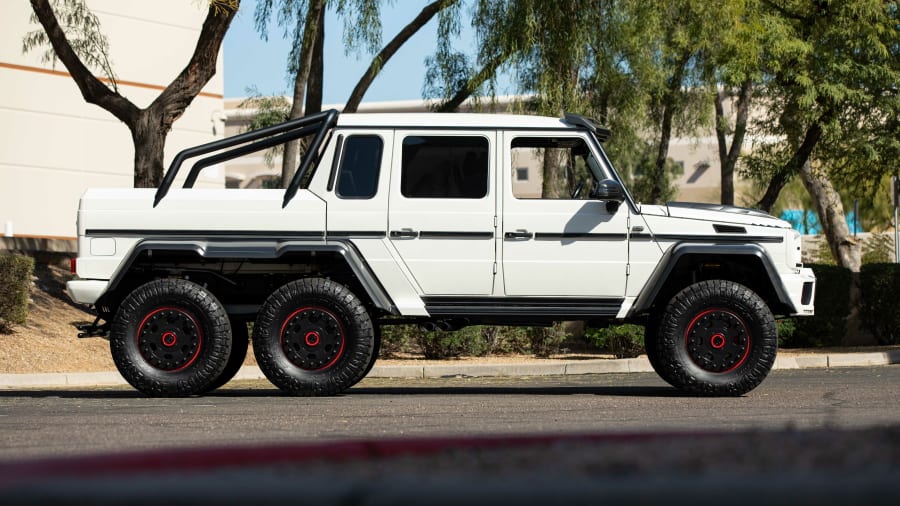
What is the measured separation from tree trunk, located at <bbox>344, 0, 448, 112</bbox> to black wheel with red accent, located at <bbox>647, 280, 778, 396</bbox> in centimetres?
1086

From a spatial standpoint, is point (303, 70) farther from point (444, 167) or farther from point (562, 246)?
point (562, 246)

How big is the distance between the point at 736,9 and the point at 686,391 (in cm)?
1001

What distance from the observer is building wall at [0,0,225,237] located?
26.0 m

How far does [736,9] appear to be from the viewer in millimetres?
18281

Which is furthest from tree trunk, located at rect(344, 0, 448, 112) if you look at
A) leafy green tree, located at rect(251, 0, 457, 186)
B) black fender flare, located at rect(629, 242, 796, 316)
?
black fender flare, located at rect(629, 242, 796, 316)

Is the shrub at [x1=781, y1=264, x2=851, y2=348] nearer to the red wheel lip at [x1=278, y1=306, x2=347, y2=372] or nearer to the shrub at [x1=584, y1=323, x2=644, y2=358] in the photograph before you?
the shrub at [x1=584, y1=323, x2=644, y2=358]

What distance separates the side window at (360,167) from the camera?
973cm

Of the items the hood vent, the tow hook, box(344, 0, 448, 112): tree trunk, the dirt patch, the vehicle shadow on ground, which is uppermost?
box(344, 0, 448, 112): tree trunk

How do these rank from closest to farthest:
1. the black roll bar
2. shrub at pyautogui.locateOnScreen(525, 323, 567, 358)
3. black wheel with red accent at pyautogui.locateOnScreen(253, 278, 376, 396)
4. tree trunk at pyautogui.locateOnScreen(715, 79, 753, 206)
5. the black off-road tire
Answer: black wheel with red accent at pyautogui.locateOnScreen(253, 278, 376, 396) < the black roll bar < the black off-road tire < shrub at pyautogui.locateOnScreen(525, 323, 567, 358) < tree trunk at pyautogui.locateOnScreen(715, 79, 753, 206)

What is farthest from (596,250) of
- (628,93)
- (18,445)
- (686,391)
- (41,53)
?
(41,53)

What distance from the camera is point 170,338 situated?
31.4 ft

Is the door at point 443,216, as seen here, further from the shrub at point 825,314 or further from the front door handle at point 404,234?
the shrub at point 825,314

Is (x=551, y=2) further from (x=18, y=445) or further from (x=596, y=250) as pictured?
(x=18, y=445)

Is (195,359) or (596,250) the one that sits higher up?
(596,250)
